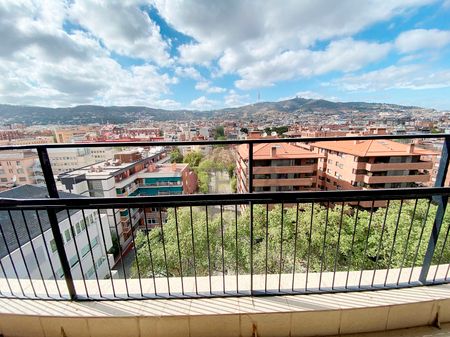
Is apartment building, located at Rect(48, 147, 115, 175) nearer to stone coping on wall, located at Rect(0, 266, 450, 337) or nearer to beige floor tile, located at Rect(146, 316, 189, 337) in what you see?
stone coping on wall, located at Rect(0, 266, 450, 337)

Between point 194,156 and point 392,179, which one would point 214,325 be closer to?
point 194,156

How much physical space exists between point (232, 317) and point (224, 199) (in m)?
0.84

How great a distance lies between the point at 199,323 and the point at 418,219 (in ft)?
35.0

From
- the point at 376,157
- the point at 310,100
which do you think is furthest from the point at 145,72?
the point at 376,157

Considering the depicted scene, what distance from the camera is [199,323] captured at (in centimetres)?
142

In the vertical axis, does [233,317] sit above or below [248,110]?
below

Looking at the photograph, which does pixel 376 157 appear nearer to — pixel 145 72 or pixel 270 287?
pixel 270 287

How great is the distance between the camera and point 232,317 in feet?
4.62

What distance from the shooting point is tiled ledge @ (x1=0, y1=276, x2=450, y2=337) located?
55.3 inches

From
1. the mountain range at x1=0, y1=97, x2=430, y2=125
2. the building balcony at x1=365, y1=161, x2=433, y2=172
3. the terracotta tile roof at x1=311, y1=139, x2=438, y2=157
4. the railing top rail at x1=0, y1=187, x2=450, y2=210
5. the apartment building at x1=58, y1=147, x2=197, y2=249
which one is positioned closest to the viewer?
the railing top rail at x1=0, y1=187, x2=450, y2=210

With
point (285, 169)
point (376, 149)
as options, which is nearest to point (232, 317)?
point (285, 169)

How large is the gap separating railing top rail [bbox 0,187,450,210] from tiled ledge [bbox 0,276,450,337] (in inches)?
31.1

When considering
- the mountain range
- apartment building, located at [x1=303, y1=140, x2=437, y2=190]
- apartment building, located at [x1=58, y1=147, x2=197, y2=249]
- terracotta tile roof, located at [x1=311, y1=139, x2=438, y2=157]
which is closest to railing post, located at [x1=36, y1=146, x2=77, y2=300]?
apartment building, located at [x1=58, y1=147, x2=197, y2=249]

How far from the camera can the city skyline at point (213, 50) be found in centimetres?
809
